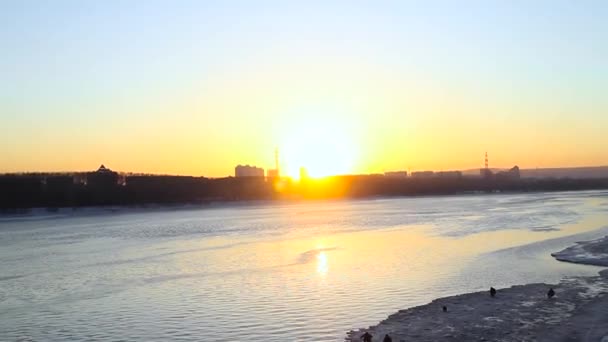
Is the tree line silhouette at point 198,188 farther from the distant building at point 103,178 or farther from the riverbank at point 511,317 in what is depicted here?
the riverbank at point 511,317

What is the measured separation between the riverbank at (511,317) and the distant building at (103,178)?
90970 millimetres

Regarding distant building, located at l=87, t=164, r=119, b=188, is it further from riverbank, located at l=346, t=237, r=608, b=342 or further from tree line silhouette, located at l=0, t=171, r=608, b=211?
riverbank, located at l=346, t=237, r=608, b=342

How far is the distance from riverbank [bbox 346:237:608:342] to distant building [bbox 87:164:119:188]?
91.0 m

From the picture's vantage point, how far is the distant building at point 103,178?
10257 centimetres

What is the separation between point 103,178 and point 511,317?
98.9 metres

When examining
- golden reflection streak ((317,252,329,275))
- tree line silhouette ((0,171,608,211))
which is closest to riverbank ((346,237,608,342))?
golden reflection streak ((317,252,329,275))

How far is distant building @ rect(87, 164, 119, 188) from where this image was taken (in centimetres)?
10257

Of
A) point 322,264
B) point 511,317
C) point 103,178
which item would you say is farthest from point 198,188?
point 511,317

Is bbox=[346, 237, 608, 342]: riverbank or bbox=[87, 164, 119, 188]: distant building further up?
bbox=[87, 164, 119, 188]: distant building

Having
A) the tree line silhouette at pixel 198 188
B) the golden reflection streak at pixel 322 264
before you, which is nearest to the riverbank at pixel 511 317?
the golden reflection streak at pixel 322 264

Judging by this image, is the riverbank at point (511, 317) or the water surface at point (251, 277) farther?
the water surface at point (251, 277)

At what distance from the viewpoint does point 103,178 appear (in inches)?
4188

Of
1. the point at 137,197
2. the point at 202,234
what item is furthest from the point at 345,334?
the point at 137,197

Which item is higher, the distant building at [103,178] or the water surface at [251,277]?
the distant building at [103,178]
